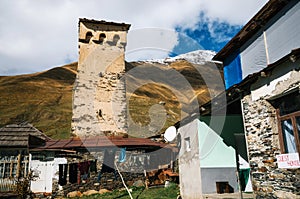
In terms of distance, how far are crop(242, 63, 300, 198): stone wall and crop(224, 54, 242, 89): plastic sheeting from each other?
2.28 meters

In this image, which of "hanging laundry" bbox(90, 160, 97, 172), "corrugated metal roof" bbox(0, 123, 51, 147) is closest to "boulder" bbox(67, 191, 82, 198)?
"hanging laundry" bbox(90, 160, 97, 172)

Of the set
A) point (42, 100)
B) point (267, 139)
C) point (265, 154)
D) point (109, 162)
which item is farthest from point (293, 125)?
point (42, 100)

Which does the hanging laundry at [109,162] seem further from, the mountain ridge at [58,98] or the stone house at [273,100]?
the mountain ridge at [58,98]

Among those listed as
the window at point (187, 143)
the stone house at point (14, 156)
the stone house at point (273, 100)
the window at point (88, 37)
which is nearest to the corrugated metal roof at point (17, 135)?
the stone house at point (14, 156)

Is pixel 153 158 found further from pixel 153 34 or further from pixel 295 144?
pixel 295 144

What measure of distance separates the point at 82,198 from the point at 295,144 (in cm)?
841

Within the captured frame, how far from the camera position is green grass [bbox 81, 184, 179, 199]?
10016 millimetres

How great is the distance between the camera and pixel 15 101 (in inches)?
1550

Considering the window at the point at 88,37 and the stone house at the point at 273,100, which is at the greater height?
the window at the point at 88,37

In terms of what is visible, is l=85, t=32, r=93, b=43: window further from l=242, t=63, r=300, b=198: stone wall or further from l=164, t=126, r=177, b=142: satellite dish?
l=242, t=63, r=300, b=198: stone wall

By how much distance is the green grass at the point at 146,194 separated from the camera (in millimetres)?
10016

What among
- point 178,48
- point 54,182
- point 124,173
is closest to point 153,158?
point 124,173

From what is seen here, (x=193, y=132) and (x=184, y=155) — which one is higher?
(x=193, y=132)

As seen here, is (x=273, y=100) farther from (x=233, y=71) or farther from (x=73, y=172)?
(x=73, y=172)
